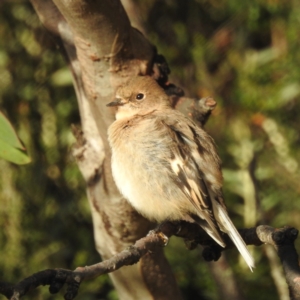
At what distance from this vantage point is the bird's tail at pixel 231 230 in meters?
3.25

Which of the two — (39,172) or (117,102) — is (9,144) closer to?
(117,102)

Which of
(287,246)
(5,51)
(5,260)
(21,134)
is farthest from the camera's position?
(5,51)

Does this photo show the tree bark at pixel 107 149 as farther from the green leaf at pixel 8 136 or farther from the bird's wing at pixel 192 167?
the green leaf at pixel 8 136

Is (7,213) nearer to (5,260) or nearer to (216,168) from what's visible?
(5,260)

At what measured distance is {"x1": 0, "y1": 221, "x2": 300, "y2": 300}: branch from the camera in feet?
7.48

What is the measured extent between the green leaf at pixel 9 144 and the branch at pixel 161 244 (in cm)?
62

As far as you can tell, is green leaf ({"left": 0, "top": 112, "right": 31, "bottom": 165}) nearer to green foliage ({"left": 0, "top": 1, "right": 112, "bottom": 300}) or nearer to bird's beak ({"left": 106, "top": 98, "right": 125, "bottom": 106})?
bird's beak ({"left": 106, "top": 98, "right": 125, "bottom": 106})

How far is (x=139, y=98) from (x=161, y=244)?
1.26 m

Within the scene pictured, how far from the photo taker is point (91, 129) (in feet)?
12.4

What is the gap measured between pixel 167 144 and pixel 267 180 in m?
2.01

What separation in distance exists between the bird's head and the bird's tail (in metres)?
0.75

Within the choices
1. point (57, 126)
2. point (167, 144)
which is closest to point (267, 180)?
point (57, 126)

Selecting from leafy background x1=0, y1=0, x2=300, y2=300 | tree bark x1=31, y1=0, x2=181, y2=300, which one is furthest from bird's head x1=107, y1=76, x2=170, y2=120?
leafy background x1=0, y1=0, x2=300, y2=300

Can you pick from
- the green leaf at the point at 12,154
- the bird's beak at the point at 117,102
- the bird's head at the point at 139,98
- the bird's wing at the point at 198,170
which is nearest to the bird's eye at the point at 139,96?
the bird's head at the point at 139,98
